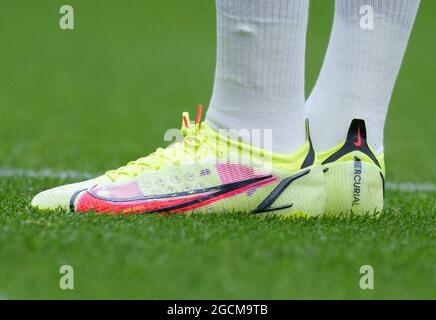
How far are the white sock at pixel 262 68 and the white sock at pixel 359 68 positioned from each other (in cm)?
10

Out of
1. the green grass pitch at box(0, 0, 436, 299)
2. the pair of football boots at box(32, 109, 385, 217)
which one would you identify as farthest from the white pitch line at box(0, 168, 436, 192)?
the pair of football boots at box(32, 109, 385, 217)

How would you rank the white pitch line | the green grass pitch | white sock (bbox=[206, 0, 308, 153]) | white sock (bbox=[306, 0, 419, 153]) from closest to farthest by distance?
the green grass pitch → white sock (bbox=[206, 0, 308, 153]) → white sock (bbox=[306, 0, 419, 153]) → the white pitch line

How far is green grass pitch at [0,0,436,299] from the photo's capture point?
4.99 feet

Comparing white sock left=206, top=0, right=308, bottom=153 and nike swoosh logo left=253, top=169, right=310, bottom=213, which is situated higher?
white sock left=206, top=0, right=308, bottom=153

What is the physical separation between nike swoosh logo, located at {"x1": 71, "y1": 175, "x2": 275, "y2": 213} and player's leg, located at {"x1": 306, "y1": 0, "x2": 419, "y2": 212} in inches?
7.2

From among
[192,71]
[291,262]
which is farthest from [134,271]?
[192,71]

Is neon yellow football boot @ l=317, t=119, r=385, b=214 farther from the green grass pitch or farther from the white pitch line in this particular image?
the white pitch line

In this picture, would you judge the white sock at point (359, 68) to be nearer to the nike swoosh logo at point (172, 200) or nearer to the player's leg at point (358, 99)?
the player's leg at point (358, 99)

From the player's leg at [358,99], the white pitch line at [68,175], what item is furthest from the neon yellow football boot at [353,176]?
the white pitch line at [68,175]

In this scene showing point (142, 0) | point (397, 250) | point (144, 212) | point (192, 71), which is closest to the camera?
point (397, 250)

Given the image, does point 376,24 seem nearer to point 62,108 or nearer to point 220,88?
point 220,88

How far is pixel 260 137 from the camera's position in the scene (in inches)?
80.9
